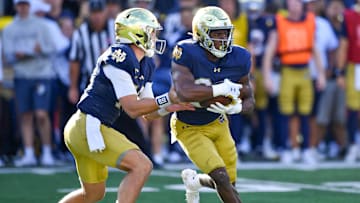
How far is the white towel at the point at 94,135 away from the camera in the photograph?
6.80m

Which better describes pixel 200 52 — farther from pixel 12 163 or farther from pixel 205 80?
pixel 12 163

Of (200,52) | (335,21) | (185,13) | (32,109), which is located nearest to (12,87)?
(32,109)

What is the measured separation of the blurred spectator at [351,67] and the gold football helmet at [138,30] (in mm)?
6455

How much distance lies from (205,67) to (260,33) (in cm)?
569

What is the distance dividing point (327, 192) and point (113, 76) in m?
3.35

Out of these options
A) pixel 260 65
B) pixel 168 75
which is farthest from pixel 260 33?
pixel 168 75

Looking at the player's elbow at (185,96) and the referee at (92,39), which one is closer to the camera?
the player's elbow at (185,96)

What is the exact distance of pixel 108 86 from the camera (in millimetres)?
6980

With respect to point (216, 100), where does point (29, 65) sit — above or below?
below

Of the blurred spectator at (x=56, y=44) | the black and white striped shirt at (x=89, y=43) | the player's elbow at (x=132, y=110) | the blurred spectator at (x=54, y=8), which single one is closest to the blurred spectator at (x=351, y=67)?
the black and white striped shirt at (x=89, y=43)

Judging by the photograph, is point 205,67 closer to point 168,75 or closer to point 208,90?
point 208,90

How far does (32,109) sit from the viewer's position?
1242cm

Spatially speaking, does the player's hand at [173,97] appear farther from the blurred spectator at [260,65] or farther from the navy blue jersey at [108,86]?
the blurred spectator at [260,65]

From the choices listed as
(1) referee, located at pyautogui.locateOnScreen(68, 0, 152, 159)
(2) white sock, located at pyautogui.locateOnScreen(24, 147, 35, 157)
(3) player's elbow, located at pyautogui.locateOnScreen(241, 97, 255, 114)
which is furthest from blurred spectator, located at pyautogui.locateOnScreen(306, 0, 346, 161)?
(3) player's elbow, located at pyautogui.locateOnScreen(241, 97, 255, 114)
